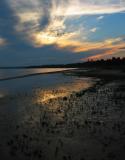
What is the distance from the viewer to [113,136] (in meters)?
13.6

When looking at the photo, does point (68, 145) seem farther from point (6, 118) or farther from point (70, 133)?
point (6, 118)

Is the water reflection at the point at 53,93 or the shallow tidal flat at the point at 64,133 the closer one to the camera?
the shallow tidal flat at the point at 64,133

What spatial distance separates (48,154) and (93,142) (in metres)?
2.18

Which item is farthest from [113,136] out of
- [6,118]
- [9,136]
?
[6,118]

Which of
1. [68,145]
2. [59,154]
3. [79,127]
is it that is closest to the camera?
[59,154]

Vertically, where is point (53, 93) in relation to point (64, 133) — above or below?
below

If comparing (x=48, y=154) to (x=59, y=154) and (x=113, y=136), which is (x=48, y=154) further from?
(x=113, y=136)

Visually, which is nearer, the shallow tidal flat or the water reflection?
the shallow tidal flat

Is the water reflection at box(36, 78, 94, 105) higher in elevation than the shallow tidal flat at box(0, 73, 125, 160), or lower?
lower

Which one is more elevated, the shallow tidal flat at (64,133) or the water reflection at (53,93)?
the shallow tidal flat at (64,133)

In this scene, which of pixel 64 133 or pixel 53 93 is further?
pixel 53 93

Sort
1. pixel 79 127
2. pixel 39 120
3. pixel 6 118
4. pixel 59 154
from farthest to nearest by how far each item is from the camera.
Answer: pixel 6 118 < pixel 39 120 < pixel 79 127 < pixel 59 154

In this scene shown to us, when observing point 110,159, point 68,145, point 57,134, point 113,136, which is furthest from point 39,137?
point 110,159

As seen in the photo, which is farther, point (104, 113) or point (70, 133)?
point (104, 113)
